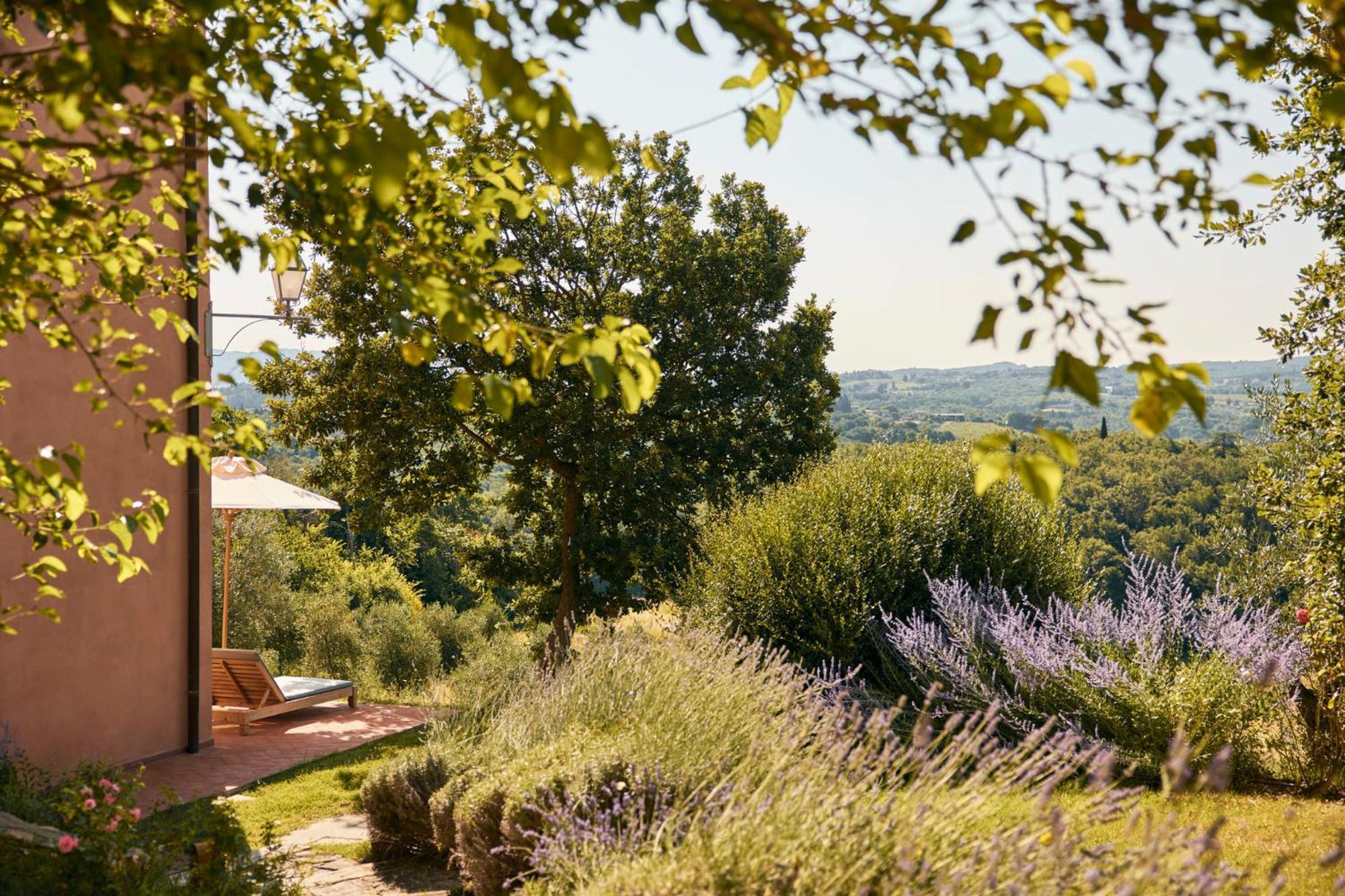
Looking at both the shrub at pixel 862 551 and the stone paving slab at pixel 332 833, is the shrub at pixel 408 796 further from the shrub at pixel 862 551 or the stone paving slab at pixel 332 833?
the shrub at pixel 862 551

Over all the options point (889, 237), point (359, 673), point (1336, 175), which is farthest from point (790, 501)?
point (359, 673)

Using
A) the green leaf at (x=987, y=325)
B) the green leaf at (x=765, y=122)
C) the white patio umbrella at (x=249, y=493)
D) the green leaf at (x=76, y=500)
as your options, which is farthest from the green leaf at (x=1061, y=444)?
the white patio umbrella at (x=249, y=493)

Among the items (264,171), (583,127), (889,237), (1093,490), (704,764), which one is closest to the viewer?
(583,127)

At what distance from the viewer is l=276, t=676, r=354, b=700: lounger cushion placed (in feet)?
33.5

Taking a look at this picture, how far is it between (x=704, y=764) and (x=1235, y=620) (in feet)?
14.0

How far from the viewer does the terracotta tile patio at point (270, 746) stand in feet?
24.8

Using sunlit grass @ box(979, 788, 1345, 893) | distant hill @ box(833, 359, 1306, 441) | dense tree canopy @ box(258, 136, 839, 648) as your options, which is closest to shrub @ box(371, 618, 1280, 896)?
sunlit grass @ box(979, 788, 1345, 893)

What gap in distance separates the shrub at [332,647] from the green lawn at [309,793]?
279 inches

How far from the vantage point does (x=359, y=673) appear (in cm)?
1547

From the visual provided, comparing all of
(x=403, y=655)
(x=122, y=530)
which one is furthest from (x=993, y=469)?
(x=403, y=655)

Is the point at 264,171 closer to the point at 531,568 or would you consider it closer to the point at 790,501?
the point at 790,501

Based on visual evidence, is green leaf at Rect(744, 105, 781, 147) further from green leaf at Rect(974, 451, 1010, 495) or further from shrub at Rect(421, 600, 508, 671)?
shrub at Rect(421, 600, 508, 671)

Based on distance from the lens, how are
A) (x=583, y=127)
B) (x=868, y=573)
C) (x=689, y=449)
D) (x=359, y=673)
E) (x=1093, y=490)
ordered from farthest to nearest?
(x=1093, y=490)
(x=359, y=673)
(x=689, y=449)
(x=868, y=573)
(x=583, y=127)

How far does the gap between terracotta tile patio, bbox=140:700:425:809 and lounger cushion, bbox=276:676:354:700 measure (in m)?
0.28
